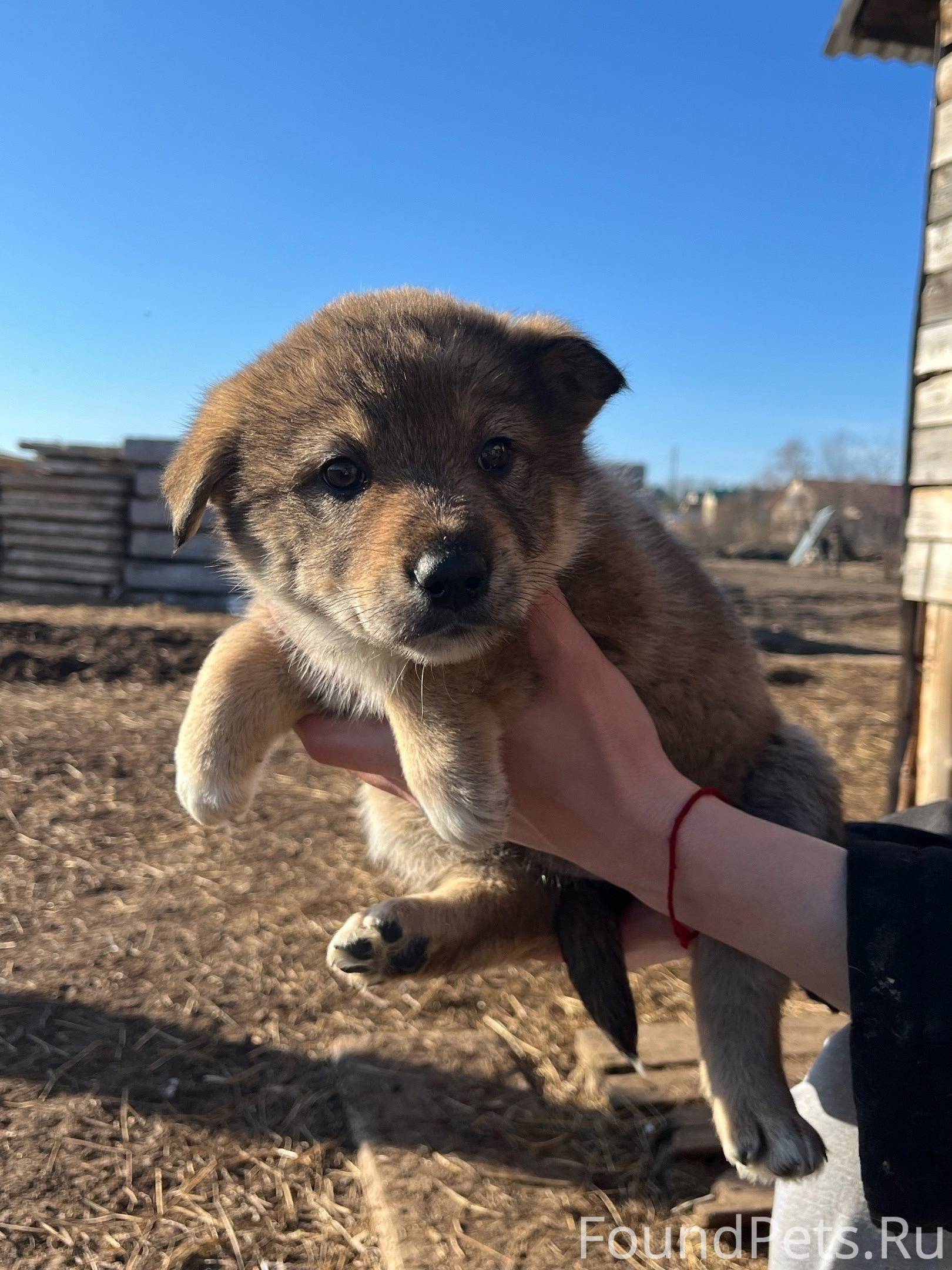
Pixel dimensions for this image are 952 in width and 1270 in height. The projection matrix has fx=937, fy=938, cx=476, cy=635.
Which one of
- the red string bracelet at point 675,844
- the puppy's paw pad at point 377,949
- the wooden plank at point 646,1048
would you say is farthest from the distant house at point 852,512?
the puppy's paw pad at point 377,949

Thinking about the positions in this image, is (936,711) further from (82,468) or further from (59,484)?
(59,484)

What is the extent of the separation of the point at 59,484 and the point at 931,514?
1142cm

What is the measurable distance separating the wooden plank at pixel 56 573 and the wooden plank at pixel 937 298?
1061 centimetres

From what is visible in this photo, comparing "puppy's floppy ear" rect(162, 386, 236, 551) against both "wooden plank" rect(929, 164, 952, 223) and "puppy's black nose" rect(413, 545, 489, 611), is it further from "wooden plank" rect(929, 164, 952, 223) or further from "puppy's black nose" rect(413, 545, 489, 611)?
"wooden plank" rect(929, 164, 952, 223)

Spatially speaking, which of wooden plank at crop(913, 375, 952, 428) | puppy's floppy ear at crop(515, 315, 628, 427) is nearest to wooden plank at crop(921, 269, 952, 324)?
wooden plank at crop(913, 375, 952, 428)

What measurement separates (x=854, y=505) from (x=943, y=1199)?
30.5 m

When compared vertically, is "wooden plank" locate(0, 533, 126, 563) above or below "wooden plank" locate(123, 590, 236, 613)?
above

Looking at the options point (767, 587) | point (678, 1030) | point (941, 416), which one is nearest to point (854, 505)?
point (767, 587)

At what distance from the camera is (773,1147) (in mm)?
2174

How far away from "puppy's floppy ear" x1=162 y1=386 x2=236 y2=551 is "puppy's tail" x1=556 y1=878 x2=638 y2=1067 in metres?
1.50

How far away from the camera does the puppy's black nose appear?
1.93 m

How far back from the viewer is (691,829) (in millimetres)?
2211

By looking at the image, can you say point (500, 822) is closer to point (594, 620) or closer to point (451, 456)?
point (594, 620)

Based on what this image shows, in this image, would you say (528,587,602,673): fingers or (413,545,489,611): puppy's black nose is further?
(528,587,602,673): fingers
